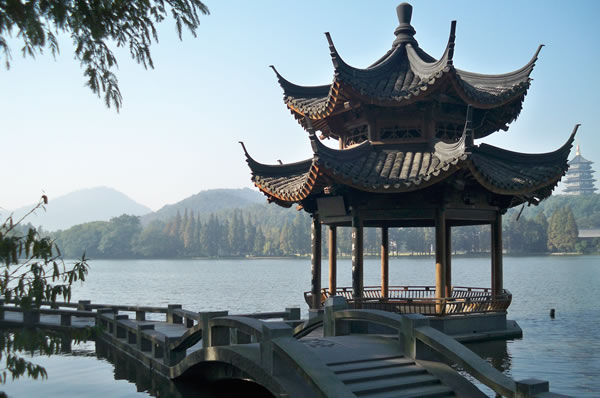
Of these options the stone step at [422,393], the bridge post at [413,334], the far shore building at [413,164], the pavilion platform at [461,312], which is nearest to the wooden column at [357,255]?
the far shore building at [413,164]

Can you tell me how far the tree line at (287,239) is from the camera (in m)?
154

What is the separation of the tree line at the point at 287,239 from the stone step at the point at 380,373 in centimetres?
14712

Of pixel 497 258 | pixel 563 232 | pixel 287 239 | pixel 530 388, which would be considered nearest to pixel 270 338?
pixel 530 388

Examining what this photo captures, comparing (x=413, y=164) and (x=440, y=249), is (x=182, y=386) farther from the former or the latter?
(x=413, y=164)

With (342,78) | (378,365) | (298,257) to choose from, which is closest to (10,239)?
(378,365)

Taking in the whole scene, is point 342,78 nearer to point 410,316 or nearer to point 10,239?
point 410,316

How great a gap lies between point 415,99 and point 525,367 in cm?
851

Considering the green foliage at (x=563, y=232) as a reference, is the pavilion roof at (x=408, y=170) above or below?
below

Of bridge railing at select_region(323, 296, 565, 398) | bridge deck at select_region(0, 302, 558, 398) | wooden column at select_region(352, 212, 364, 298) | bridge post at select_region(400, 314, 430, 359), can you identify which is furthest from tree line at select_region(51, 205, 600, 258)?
bridge post at select_region(400, 314, 430, 359)

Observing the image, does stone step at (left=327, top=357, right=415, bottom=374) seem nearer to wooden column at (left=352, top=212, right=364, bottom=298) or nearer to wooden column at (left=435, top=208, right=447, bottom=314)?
wooden column at (left=435, top=208, right=447, bottom=314)

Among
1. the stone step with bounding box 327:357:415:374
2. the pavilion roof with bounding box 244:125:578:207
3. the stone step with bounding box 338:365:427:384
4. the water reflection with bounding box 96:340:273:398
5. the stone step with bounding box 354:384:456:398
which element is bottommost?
the water reflection with bounding box 96:340:273:398

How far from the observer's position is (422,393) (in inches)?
396

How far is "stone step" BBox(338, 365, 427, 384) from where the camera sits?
398 inches

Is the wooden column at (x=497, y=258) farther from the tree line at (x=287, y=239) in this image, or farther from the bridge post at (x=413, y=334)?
the tree line at (x=287, y=239)
